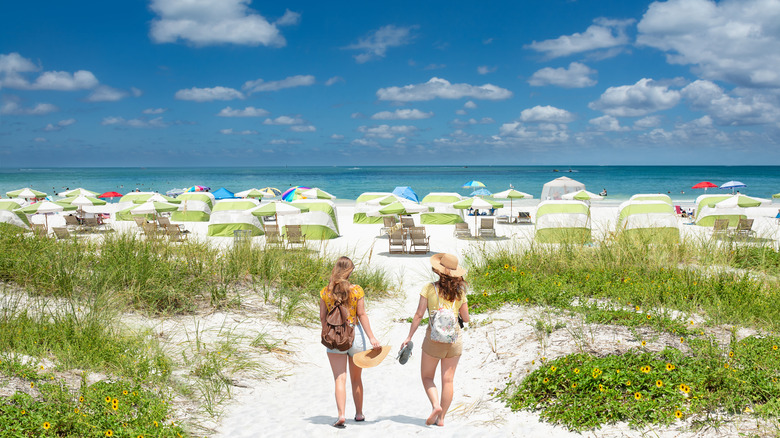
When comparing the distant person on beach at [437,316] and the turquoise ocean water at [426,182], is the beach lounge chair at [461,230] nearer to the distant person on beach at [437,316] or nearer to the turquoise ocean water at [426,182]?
the distant person on beach at [437,316]

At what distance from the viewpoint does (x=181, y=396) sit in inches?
157

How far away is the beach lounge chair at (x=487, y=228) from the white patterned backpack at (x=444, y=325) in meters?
14.7

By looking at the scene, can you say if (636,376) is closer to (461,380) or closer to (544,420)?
(544,420)

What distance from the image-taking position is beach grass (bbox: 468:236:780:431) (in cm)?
347

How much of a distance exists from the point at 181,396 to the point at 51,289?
2733 millimetres

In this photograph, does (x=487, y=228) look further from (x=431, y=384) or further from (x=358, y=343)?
(x=358, y=343)

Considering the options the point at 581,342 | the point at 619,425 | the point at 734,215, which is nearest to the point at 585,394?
the point at 619,425

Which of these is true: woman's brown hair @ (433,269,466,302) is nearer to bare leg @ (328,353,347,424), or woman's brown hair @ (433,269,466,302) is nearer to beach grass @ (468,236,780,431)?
bare leg @ (328,353,347,424)

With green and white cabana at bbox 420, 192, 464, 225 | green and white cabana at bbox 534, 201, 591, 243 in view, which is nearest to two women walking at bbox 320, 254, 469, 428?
green and white cabana at bbox 534, 201, 591, 243

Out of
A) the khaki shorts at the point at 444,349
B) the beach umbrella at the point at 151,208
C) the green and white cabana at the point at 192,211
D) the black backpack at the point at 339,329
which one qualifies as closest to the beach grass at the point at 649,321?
the khaki shorts at the point at 444,349

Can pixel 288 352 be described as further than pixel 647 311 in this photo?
Yes

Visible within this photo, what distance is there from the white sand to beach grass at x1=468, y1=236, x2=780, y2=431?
17 cm

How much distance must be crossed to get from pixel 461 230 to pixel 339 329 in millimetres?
15187

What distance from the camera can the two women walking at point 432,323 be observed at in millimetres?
3656
